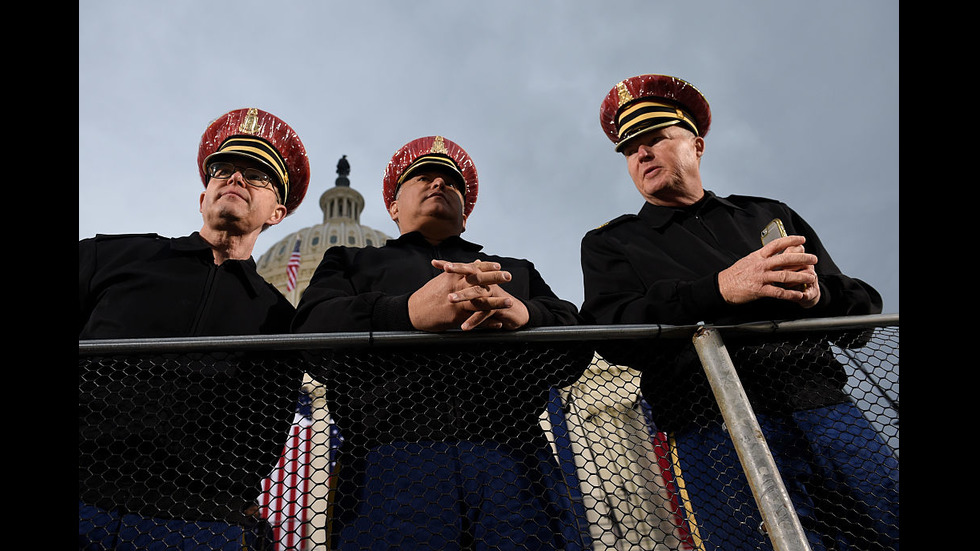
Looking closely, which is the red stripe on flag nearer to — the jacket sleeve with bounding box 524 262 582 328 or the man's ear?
the jacket sleeve with bounding box 524 262 582 328

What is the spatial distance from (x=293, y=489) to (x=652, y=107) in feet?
8.43

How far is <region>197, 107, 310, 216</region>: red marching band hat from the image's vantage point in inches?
138

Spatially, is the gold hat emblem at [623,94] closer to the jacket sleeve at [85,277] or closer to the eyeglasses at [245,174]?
the eyeglasses at [245,174]

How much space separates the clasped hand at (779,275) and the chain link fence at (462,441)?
14 cm

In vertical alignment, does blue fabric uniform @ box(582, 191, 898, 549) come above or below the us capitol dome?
below

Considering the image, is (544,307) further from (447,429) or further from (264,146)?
(264,146)

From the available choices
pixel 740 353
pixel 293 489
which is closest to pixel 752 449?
pixel 740 353

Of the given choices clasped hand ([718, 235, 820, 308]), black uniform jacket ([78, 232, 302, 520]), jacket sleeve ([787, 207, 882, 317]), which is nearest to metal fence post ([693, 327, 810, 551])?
clasped hand ([718, 235, 820, 308])

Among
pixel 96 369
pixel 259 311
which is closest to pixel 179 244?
pixel 259 311

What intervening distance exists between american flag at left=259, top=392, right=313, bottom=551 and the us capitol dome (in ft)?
154

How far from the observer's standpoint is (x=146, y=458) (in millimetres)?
2150

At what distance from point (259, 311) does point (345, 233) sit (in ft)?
207

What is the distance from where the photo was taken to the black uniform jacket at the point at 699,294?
2.27m

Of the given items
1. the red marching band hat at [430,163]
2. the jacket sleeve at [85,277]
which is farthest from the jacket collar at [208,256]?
the red marching band hat at [430,163]
